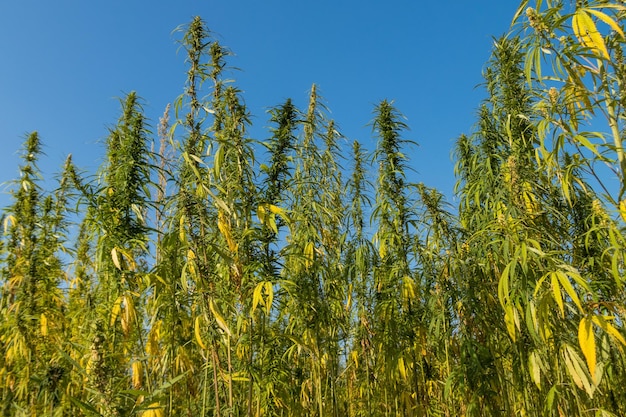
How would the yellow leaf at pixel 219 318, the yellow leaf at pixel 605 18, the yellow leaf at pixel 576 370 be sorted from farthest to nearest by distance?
1. the yellow leaf at pixel 219 318
2. the yellow leaf at pixel 576 370
3. the yellow leaf at pixel 605 18

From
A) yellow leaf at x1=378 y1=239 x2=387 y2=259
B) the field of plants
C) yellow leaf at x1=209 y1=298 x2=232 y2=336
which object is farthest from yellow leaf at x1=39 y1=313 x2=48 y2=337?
yellow leaf at x1=378 y1=239 x2=387 y2=259

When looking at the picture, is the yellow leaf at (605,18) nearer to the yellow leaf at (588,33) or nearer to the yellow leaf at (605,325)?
the yellow leaf at (588,33)

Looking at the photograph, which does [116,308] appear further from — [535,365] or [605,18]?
[605,18]

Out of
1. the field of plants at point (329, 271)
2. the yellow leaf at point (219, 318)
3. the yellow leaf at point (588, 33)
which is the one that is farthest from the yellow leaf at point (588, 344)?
the yellow leaf at point (219, 318)

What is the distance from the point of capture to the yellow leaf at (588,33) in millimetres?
1131

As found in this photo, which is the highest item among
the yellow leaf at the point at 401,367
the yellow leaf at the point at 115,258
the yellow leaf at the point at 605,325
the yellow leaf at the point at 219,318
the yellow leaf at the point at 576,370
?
the yellow leaf at the point at 115,258

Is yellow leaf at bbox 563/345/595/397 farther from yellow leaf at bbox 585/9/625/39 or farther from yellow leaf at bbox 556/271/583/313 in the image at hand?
yellow leaf at bbox 585/9/625/39

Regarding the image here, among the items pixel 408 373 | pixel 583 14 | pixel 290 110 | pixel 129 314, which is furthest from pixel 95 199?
pixel 408 373

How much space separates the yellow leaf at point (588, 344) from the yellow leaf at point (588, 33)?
0.76 metres

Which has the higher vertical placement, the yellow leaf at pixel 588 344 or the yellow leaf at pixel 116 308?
the yellow leaf at pixel 116 308

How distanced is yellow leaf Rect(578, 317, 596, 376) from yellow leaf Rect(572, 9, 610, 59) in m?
0.76

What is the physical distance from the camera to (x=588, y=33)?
1.18 meters

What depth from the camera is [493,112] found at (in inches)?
99.1

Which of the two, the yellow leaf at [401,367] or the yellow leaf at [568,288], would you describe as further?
the yellow leaf at [401,367]
